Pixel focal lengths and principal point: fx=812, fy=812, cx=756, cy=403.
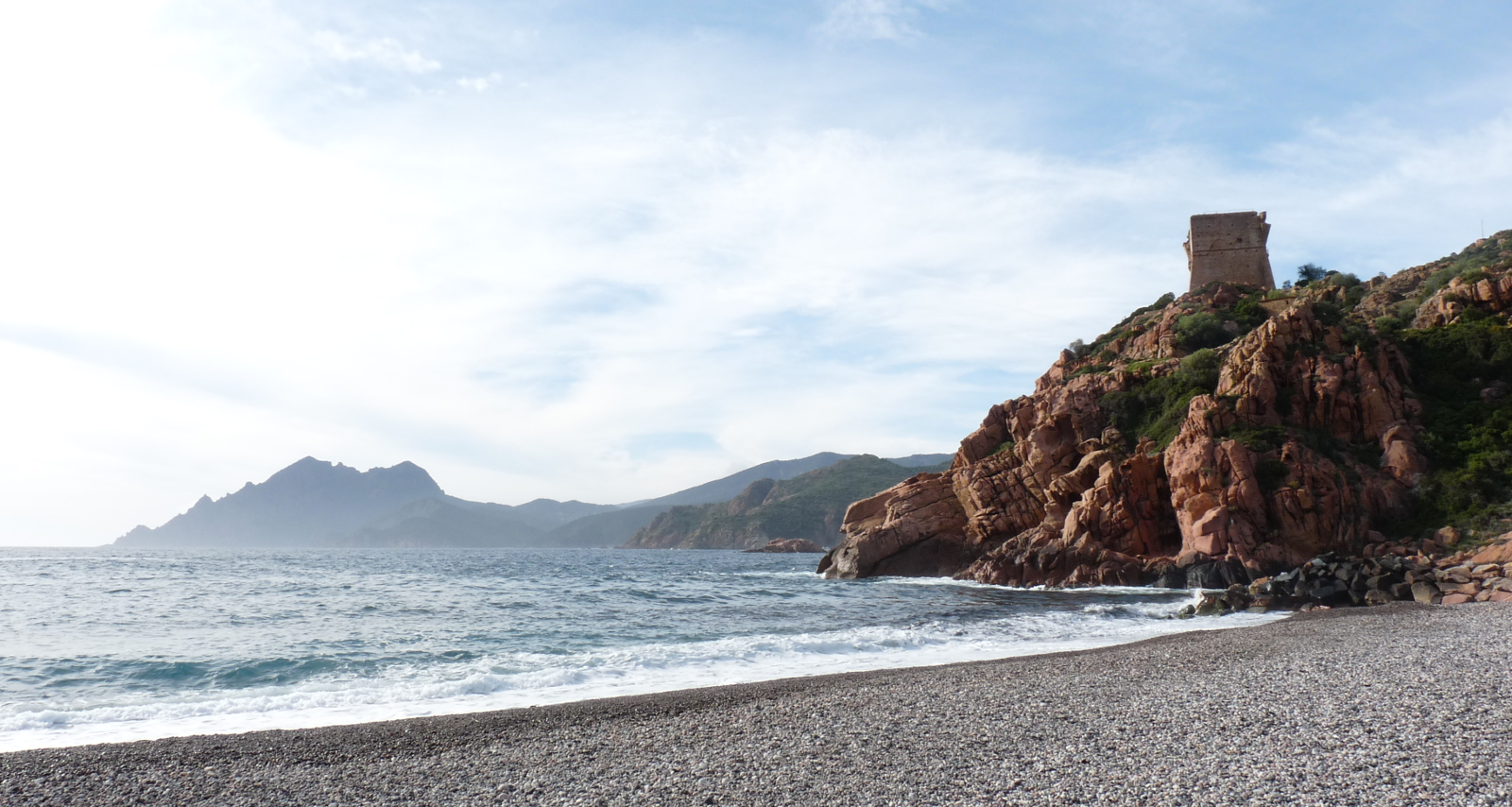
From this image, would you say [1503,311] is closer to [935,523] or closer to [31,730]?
[935,523]

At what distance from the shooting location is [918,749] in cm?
858

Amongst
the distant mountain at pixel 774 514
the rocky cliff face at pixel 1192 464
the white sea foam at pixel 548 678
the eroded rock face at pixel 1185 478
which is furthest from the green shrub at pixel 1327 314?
the distant mountain at pixel 774 514

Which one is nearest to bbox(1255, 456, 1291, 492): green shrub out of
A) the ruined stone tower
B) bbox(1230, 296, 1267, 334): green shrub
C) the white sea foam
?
the white sea foam

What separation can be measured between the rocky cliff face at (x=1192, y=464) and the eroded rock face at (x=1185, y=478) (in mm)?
77

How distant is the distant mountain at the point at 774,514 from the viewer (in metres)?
162

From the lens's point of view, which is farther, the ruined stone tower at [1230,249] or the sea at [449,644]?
the ruined stone tower at [1230,249]

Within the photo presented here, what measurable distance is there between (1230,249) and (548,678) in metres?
66.9

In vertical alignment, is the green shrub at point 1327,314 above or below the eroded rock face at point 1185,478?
above

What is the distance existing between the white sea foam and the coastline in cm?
223

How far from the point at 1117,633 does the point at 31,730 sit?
22333 mm

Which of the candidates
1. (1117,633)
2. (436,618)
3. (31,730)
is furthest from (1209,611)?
(31,730)

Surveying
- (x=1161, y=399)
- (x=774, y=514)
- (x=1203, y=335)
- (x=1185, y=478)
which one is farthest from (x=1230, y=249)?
(x=774, y=514)

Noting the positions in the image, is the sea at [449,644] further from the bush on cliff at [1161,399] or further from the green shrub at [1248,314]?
the green shrub at [1248,314]

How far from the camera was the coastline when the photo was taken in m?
7.15
